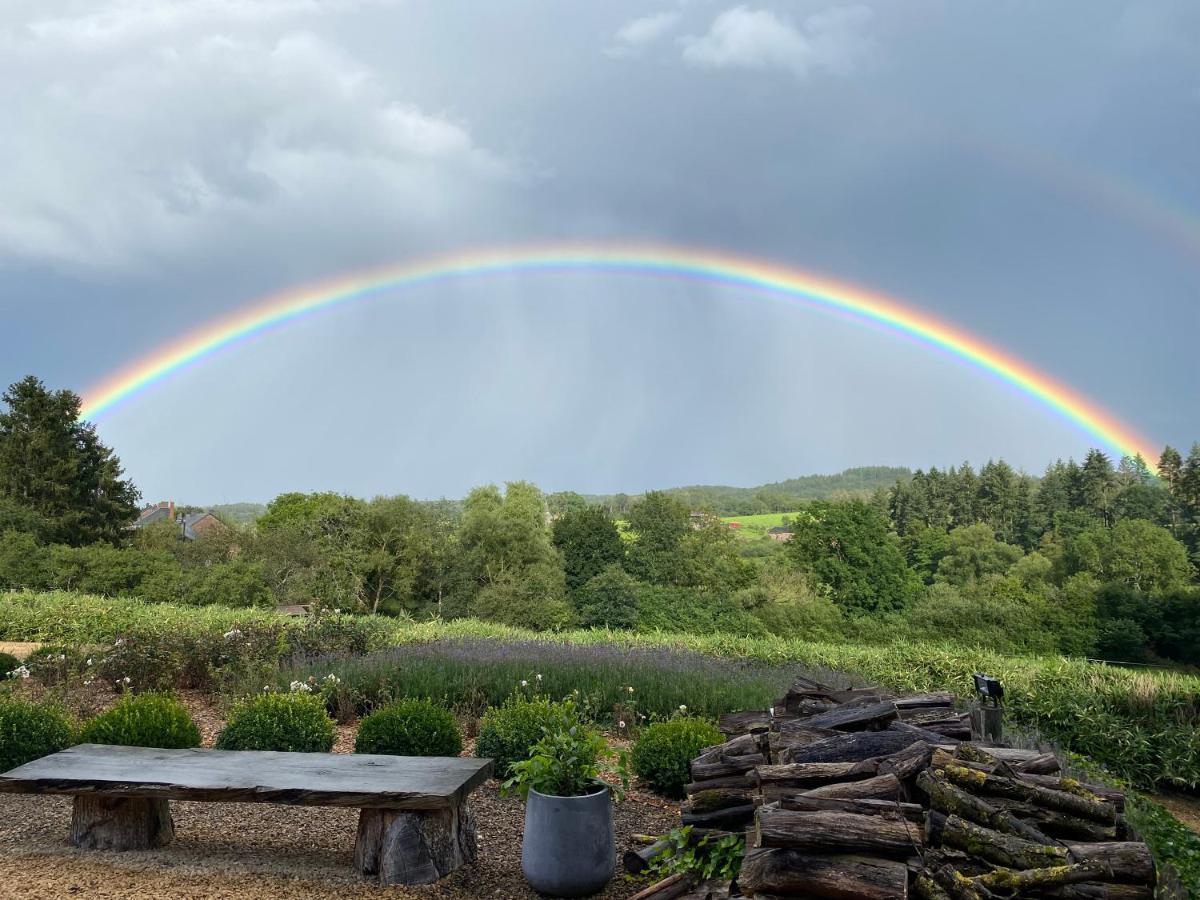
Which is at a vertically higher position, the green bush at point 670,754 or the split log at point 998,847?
the split log at point 998,847

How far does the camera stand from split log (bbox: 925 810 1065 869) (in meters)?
2.75

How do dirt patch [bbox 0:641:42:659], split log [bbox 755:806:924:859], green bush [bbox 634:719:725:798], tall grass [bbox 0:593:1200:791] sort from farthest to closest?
dirt patch [bbox 0:641:42:659], tall grass [bbox 0:593:1200:791], green bush [bbox 634:719:725:798], split log [bbox 755:806:924:859]

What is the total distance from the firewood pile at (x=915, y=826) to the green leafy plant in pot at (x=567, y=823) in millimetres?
437

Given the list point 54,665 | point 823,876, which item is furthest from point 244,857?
point 54,665

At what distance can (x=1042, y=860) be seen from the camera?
2762mm

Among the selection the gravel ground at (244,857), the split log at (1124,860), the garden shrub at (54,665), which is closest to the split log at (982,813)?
the split log at (1124,860)

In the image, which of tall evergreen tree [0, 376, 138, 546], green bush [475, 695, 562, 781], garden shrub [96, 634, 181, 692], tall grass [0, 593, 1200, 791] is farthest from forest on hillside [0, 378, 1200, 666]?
green bush [475, 695, 562, 781]

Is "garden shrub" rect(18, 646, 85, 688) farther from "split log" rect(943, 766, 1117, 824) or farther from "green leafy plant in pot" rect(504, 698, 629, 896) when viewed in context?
"split log" rect(943, 766, 1117, 824)

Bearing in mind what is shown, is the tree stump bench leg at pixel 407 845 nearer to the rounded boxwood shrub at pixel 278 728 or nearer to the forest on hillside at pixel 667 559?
the rounded boxwood shrub at pixel 278 728

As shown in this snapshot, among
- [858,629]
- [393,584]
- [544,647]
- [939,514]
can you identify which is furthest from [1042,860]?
[939,514]

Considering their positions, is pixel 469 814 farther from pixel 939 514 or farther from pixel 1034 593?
pixel 939 514

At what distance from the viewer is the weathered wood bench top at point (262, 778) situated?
3791mm

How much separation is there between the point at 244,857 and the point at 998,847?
3.56m

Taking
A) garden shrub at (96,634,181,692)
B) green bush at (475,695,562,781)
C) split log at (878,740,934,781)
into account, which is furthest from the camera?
garden shrub at (96,634,181,692)
